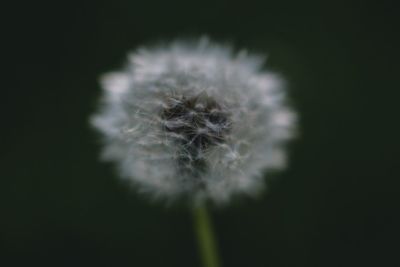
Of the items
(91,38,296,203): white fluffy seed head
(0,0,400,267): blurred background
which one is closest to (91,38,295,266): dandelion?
(91,38,296,203): white fluffy seed head

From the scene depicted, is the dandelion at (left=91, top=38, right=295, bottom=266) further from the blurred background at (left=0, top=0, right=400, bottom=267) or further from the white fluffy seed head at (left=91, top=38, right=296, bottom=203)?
the blurred background at (left=0, top=0, right=400, bottom=267)

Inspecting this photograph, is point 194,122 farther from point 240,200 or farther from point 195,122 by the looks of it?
point 240,200

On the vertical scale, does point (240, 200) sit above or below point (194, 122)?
above

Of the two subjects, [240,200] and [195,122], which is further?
[240,200]

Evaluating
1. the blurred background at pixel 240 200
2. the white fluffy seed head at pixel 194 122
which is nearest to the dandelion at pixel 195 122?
the white fluffy seed head at pixel 194 122

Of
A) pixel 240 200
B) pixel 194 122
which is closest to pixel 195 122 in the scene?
pixel 194 122

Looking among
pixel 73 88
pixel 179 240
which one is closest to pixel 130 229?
pixel 179 240
